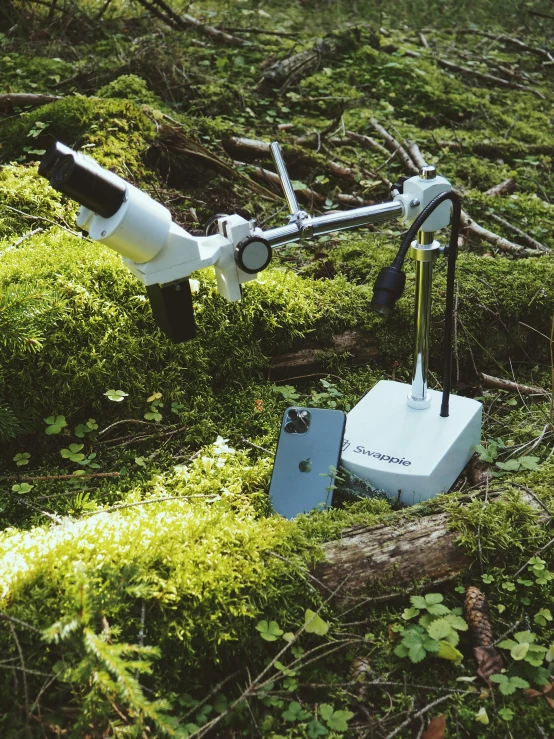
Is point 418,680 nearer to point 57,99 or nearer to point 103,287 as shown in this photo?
point 103,287

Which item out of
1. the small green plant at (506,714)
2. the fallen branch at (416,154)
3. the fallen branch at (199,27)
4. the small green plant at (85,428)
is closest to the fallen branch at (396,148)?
the fallen branch at (416,154)

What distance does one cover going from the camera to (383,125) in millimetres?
5066

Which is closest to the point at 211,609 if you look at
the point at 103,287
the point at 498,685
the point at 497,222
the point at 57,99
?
the point at 498,685

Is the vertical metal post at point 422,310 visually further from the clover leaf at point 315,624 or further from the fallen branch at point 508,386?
the clover leaf at point 315,624

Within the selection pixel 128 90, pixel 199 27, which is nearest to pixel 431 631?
pixel 128 90

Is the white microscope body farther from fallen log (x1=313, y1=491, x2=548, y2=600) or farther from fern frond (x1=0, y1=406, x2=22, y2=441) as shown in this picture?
fern frond (x1=0, y1=406, x2=22, y2=441)

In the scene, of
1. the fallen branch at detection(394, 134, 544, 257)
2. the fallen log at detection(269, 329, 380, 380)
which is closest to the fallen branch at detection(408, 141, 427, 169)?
the fallen branch at detection(394, 134, 544, 257)

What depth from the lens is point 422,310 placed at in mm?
2164

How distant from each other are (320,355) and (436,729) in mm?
1600

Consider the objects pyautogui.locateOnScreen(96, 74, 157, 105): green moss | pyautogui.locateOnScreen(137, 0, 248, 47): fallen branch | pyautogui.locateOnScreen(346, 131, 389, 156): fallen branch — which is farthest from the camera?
pyautogui.locateOnScreen(137, 0, 248, 47): fallen branch

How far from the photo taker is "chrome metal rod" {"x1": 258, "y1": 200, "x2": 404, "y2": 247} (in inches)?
66.3

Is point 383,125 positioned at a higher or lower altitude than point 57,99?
lower

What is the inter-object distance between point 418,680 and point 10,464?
5.00 feet

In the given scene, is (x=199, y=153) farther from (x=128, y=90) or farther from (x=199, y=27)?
(x=199, y=27)
